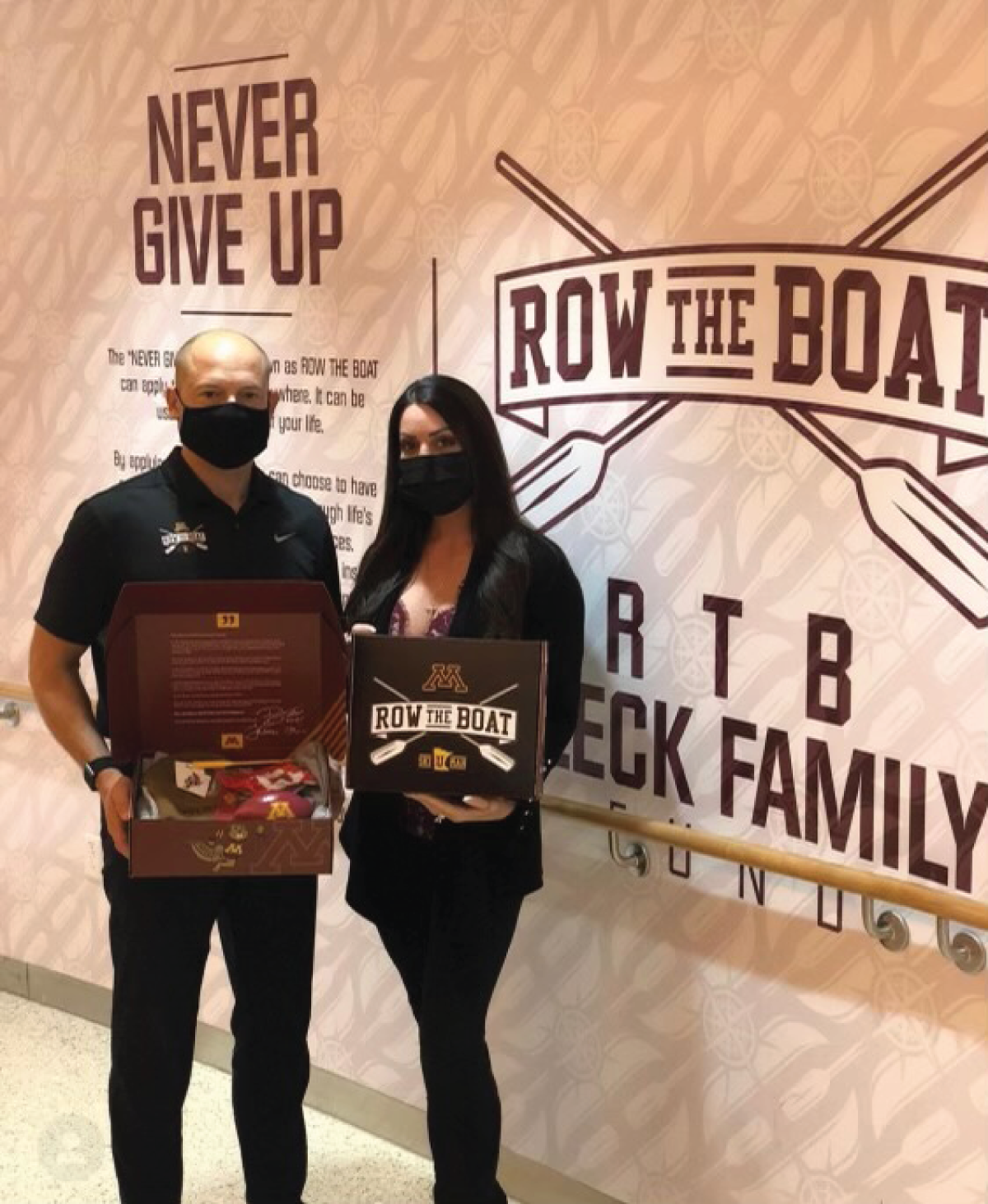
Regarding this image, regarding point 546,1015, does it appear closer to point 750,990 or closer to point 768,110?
point 750,990

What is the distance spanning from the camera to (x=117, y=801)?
2.36m

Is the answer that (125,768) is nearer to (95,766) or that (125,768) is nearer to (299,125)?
(95,766)

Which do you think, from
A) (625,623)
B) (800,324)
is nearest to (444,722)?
(625,623)

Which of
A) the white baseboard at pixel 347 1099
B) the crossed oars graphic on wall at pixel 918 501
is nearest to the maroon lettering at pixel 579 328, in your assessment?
the crossed oars graphic on wall at pixel 918 501

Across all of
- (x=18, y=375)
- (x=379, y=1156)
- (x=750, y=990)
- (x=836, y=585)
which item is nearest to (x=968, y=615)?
(x=836, y=585)

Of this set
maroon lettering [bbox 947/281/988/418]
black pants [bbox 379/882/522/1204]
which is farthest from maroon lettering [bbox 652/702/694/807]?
maroon lettering [bbox 947/281/988/418]

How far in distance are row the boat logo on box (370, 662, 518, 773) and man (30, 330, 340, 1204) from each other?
1.20 ft

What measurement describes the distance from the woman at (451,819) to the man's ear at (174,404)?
0.35 metres

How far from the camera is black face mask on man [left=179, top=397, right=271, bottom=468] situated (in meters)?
2.41

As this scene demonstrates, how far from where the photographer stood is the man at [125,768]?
242 cm

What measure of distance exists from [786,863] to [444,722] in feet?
2.05

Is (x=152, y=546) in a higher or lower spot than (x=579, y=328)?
lower

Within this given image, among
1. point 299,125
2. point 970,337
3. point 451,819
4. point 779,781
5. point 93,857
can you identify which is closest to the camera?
point 970,337

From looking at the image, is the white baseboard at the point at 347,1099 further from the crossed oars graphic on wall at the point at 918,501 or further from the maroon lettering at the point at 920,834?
the crossed oars graphic on wall at the point at 918,501
